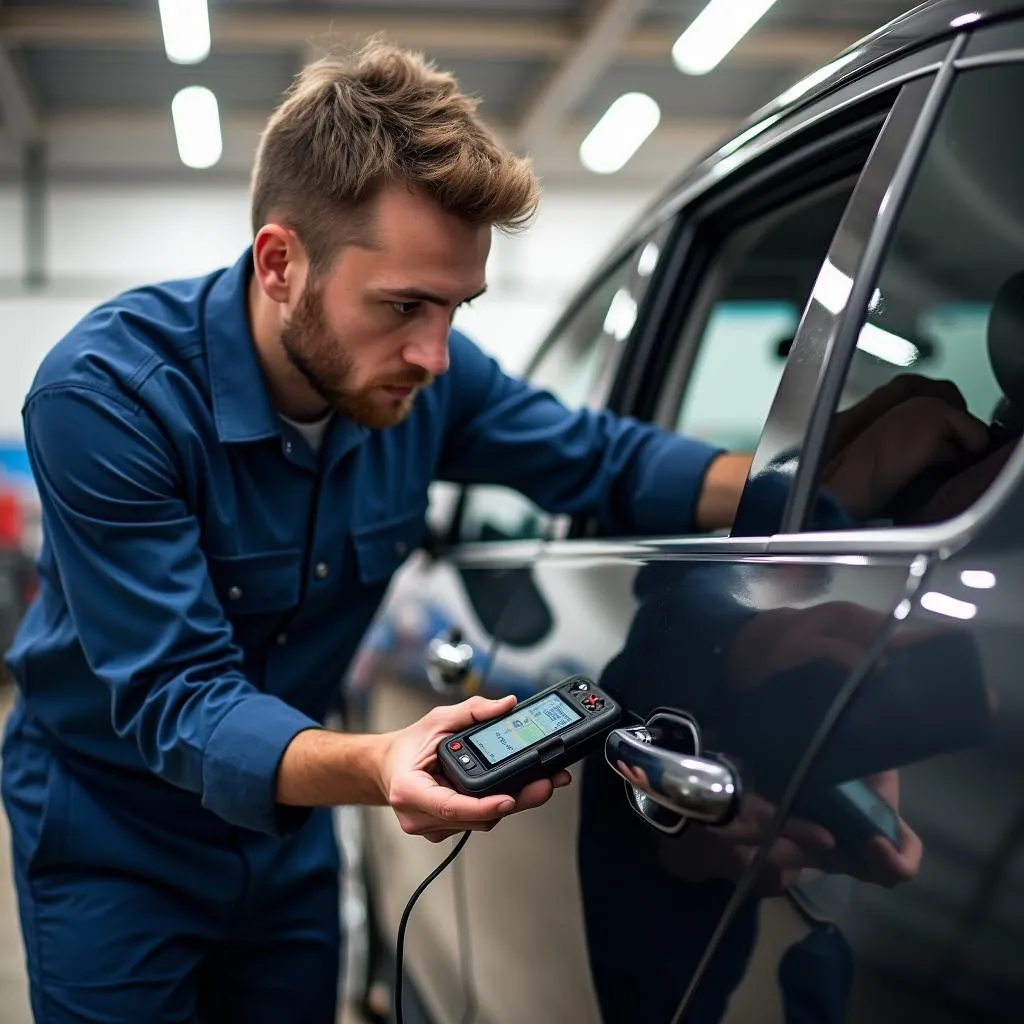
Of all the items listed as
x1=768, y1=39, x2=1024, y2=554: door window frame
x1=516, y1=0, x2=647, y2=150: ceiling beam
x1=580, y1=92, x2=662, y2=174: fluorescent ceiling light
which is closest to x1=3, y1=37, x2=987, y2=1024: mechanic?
x1=768, y1=39, x2=1024, y2=554: door window frame

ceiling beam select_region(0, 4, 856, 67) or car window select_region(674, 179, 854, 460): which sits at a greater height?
ceiling beam select_region(0, 4, 856, 67)

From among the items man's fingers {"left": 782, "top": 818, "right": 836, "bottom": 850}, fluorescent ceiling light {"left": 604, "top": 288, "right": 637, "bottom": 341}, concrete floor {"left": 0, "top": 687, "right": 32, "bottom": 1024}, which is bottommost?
concrete floor {"left": 0, "top": 687, "right": 32, "bottom": 1024}

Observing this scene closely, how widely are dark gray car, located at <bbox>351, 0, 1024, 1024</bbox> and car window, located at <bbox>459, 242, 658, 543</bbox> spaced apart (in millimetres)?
75

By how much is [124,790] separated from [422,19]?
257 inches

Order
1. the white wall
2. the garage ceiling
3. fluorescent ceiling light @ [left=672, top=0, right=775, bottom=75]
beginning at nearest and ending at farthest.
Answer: fluorescent ceiling light @ [left=672, top=0, right=775, bottom=75]
the garage ceiling
the white wall

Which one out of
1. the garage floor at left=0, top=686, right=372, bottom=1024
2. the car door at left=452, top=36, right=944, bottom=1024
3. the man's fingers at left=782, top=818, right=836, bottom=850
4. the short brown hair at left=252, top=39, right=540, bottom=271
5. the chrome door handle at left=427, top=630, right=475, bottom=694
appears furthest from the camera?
the garage floor at left=0, top=686, right=372, bottom=1024

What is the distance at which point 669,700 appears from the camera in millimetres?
1023

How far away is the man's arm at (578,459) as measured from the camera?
1596mm

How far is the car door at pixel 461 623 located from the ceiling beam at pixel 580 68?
203 inches

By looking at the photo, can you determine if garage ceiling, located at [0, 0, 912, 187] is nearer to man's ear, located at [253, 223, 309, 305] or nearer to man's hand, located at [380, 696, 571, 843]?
man's ear, located at [253, 223, 309, 305]

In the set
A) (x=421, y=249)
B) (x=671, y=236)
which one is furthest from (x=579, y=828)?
(x=671, y=236)

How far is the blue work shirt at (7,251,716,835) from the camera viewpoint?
134cm

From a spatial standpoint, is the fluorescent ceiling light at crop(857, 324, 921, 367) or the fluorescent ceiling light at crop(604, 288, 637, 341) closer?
the fluorescent ceiling light at crop(857, 324, 921, 367)

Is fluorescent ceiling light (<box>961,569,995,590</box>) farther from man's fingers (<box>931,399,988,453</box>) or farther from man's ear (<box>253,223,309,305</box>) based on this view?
man's ear (<box>253,223,309,305</box>)
